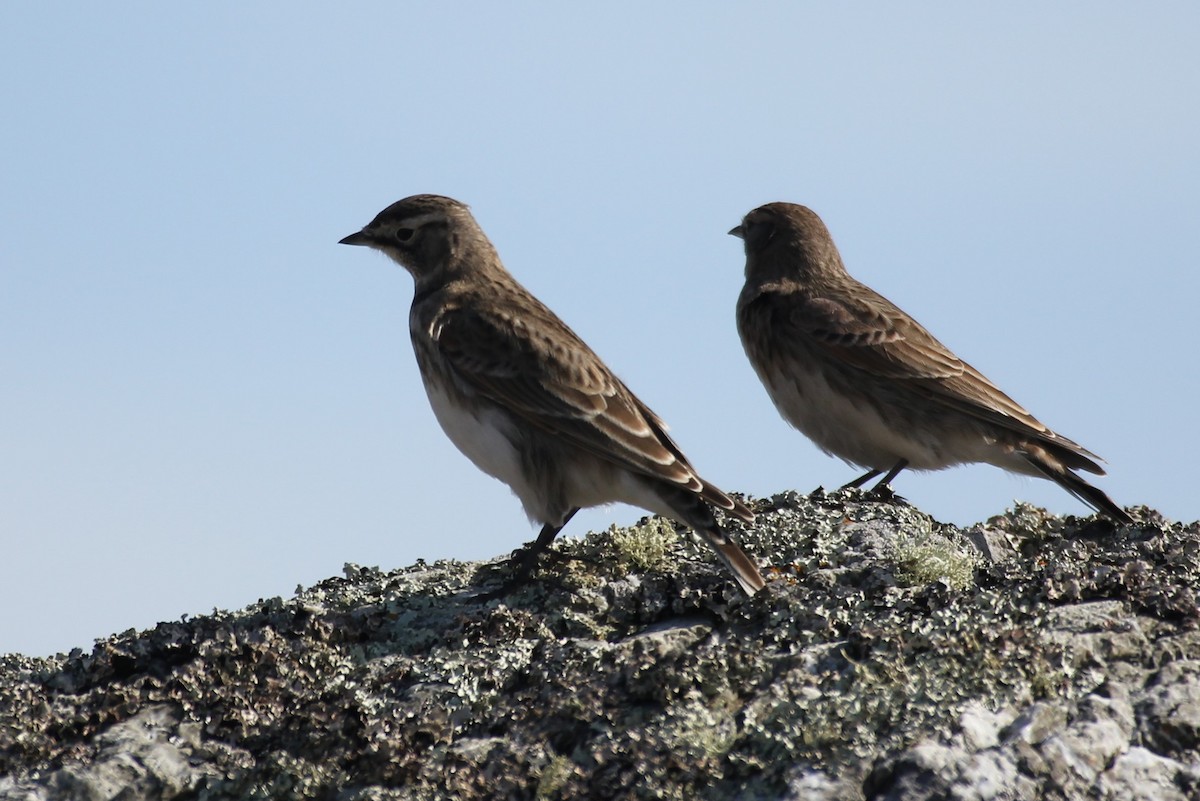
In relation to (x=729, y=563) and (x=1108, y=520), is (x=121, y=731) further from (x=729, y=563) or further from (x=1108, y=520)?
(x=1108, y=520)

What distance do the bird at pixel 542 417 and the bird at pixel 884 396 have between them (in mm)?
2609

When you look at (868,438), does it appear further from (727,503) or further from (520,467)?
(727,503)

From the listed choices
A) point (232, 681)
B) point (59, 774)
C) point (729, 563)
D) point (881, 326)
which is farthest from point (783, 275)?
point (59, 774)

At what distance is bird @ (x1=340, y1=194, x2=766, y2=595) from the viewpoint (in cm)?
677

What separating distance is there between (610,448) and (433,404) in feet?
4.25

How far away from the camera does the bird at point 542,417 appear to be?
22.2 feet

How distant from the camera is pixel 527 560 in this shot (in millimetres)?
6328

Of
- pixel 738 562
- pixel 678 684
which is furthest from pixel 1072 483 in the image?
pixel 678 684

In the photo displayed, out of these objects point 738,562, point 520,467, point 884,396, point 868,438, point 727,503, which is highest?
point 884,396

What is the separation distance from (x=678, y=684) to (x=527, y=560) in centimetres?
184

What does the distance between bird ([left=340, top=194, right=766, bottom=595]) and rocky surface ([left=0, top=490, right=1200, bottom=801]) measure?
1.34 ft

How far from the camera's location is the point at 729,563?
5.67 m

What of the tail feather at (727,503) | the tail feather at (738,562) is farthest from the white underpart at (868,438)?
the tail feather at (738,562)

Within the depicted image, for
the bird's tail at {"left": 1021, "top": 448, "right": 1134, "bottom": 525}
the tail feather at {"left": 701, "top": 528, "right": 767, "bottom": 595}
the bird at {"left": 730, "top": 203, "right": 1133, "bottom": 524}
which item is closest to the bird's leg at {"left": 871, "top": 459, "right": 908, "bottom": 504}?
the bird at {"left": 730, "top": 203, "right": 1133, "bottom": 524}
